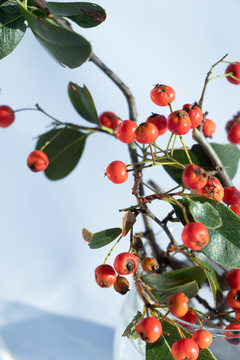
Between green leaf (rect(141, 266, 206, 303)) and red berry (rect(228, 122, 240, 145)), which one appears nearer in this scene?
green leaf (rect(141, 266, 206, 303))

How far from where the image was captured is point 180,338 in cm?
49

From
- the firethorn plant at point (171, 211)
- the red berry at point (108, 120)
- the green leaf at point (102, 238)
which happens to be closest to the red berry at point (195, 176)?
the firethorn plant at point (171, 211)

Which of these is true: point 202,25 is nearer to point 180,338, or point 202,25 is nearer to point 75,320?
point 75,320

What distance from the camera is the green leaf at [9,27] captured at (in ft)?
1.58

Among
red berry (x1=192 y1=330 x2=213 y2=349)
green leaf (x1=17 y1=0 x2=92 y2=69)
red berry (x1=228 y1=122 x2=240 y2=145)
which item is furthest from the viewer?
red berry (x1=228 y1=122 x2=240 y2=145)

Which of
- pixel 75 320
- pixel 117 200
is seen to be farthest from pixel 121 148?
pixel 75 320

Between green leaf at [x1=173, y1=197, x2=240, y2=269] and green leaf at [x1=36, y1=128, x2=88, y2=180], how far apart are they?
0.22 metres

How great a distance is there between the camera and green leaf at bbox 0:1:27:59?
48cm

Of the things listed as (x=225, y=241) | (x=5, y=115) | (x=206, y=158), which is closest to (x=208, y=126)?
(x=206, y=158)

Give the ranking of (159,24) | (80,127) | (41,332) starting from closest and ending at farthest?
(80,127) → (41,332) → (159,24)

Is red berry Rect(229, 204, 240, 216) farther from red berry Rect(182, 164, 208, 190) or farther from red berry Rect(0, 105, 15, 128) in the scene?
red berry Rect(0, 105, 15, 128)

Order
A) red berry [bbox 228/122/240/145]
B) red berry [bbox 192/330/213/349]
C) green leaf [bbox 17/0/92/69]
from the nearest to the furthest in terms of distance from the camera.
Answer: green leaf [bbox 17/0/92/69], red berry [bbox 192/330/213/349], red berry [bbox 228/122/240/145]

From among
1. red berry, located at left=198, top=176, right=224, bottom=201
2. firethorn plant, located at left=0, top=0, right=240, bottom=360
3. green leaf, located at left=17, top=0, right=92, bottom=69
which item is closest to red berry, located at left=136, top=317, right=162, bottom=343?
firethorn plant, located at left=0, top=0, right=240, bottom=360

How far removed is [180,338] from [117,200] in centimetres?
69
